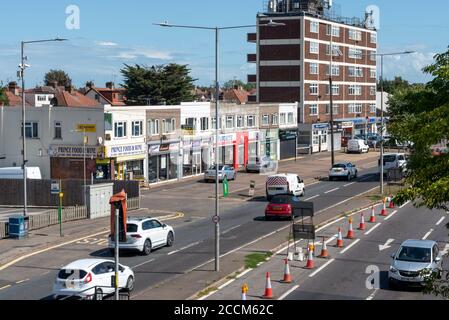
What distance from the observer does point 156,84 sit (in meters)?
94.9

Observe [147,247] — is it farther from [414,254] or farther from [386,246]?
[414,254]

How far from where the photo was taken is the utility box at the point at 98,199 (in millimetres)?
43281

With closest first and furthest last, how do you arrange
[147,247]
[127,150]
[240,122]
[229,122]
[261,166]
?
[147,247]
[127,150]
[261,166]
[229,122]
[240,122]

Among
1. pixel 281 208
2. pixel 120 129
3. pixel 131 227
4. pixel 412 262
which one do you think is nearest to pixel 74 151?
pixel 120 129

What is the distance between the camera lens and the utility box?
142 feet

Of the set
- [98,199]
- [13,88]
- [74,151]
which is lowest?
[98,199]

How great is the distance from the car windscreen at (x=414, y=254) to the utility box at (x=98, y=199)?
21.9 m

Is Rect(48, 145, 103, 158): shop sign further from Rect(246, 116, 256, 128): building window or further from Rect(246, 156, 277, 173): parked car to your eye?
Rect(246, 116, 256, 128): building window

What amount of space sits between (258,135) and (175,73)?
63.1 ft

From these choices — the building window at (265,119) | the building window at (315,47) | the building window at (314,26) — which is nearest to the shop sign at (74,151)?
the building window at (265,119)

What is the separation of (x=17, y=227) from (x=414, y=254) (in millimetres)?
18767

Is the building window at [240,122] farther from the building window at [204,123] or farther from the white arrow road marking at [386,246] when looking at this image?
the white arrow road marking at [386,246]
